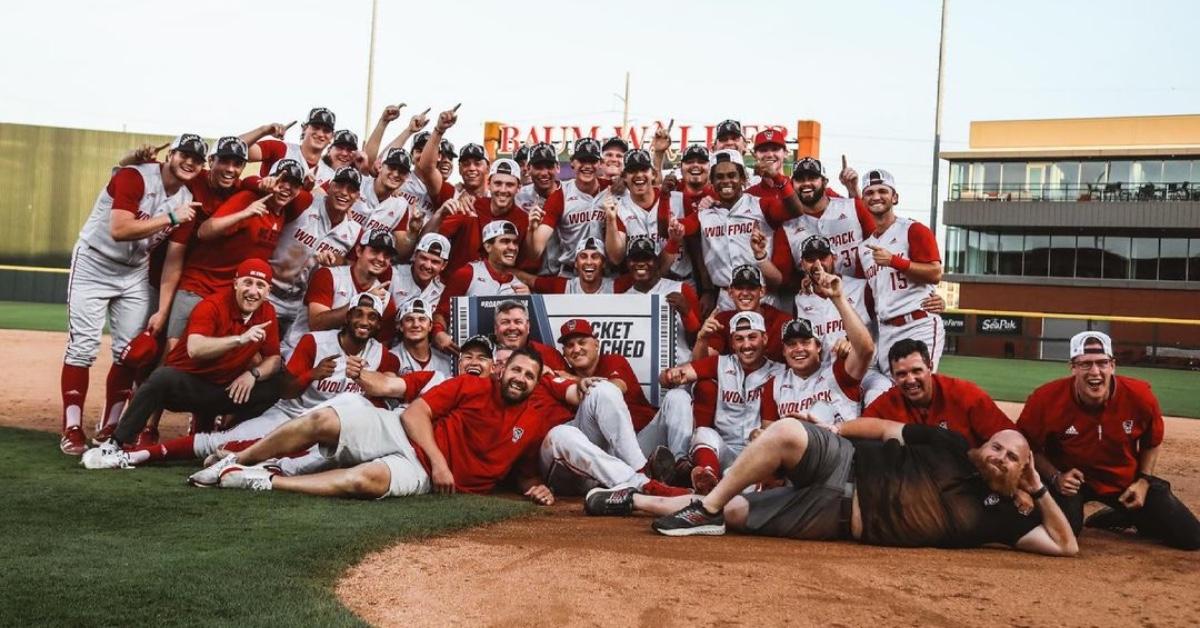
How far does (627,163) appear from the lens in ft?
26.9

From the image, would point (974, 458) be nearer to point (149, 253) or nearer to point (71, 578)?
point (71, 578)

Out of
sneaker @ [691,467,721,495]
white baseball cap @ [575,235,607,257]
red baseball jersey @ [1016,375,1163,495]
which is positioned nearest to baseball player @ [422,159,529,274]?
white baseball cap @ [575,235,607,257]

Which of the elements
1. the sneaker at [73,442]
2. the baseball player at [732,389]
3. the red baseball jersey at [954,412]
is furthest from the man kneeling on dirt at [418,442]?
the red baseball jersey at [954,412]

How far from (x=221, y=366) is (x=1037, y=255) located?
39.1m

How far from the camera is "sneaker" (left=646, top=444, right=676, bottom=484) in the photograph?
6.84 m

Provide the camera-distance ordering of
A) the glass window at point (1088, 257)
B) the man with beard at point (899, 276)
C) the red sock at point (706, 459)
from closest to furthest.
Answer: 1. the red sock at point (706, 459)
2. the man with beard at point (899, 276)
3. the glass window at point (1088, 257)

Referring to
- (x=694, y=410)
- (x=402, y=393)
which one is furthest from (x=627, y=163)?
(x=402, y=393)

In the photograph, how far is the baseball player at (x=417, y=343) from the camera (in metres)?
7.33

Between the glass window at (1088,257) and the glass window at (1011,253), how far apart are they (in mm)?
1996

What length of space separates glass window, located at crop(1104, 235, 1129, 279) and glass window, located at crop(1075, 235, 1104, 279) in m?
0.24

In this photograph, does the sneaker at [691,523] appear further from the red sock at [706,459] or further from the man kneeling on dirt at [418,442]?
the man kneeling on dirt at [418,442]

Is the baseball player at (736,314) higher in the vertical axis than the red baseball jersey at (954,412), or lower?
higher

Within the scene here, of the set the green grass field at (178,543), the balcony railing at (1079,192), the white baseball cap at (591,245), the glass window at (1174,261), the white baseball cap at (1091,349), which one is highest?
the balcony railing at (1079,192)

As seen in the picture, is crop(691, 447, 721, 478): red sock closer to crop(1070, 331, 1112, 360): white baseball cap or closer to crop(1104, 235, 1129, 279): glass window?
crop(1070, 331, 1112, 360): white baseball cap
